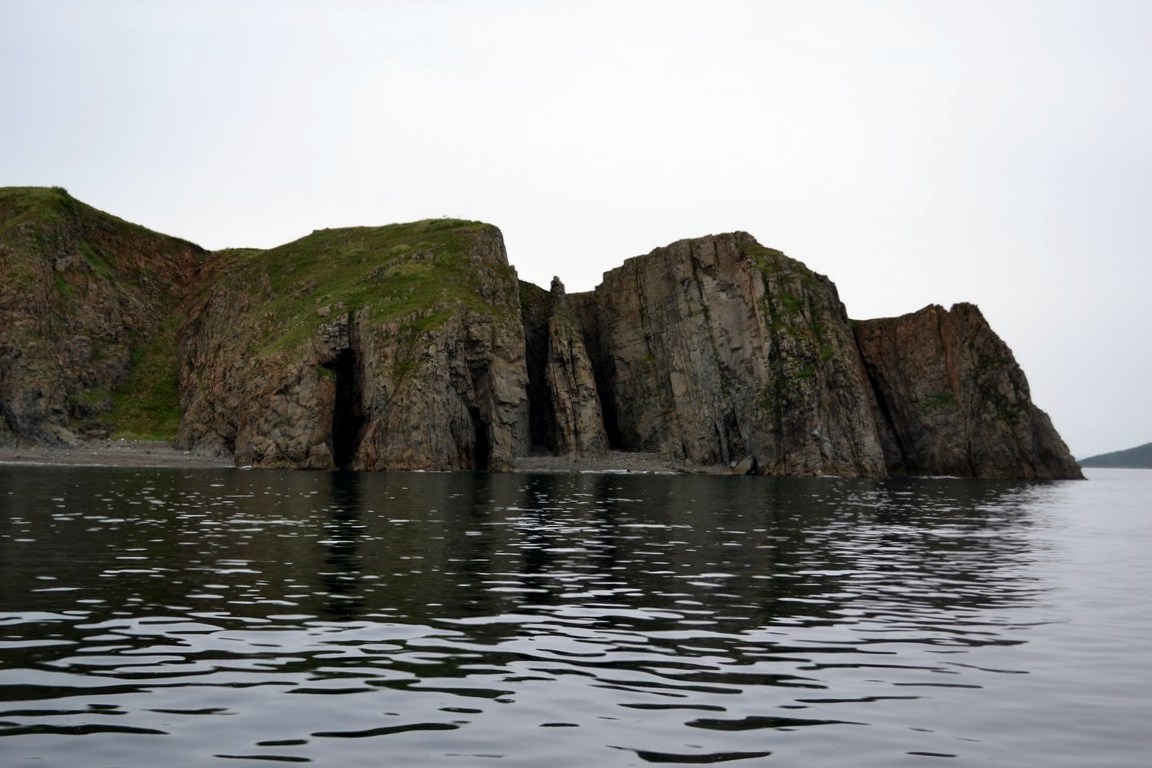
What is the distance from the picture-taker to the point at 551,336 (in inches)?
6186

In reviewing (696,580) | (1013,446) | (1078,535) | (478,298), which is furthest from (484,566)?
(1013,446)

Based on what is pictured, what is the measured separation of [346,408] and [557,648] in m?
127

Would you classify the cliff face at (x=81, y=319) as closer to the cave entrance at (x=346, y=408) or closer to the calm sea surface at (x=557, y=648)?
the cave entrance at (x=346, y=408)

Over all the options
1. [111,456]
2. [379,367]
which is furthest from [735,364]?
[111,456]

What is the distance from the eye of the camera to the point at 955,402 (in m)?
152

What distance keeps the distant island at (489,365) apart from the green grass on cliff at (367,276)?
44cm

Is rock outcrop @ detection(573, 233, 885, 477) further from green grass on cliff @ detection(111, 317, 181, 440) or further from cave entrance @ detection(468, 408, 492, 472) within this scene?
green grass on cliff @ detection(111, 317, 181, 440)

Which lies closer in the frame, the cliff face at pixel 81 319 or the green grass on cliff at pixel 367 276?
the green grass on cliff at pixel 367 276

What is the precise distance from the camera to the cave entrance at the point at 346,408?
139500mm

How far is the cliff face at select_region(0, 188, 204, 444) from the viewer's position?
14800 cm

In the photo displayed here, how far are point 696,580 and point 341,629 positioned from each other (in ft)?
39.6

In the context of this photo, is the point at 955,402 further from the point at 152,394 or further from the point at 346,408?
the point at 152,394

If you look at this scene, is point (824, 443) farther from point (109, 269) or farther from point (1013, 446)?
point (109, 269)

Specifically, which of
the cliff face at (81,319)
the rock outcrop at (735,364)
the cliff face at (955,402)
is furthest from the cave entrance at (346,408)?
the cliff face at (955,402)
